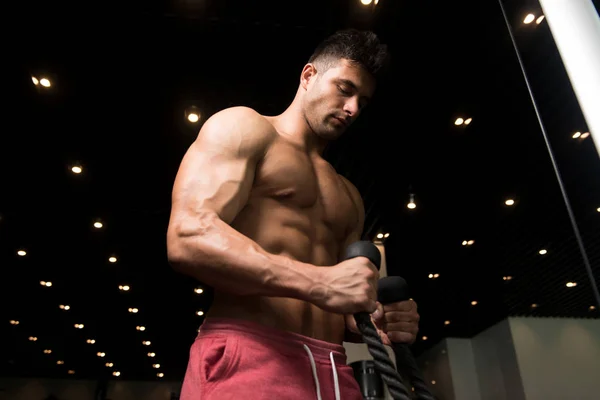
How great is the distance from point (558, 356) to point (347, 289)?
9.24 metres

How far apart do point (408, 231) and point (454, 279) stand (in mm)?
1955

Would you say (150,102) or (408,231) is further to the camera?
(408,231)

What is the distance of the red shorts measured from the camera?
899mm

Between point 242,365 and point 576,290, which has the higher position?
point 576,290

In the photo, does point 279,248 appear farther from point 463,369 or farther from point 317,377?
point 463,369

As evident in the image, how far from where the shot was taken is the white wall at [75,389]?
13203 millimetres

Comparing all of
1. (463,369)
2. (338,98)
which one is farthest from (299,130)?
(463,369)

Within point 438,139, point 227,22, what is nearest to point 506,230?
point 438,139

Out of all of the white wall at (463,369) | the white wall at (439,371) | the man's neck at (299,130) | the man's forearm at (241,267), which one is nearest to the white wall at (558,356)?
the white wall at (463,369)

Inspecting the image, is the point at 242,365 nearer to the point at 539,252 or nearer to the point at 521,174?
the point at 521,174

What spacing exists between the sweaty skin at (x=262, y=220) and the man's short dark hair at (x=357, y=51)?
9 cm

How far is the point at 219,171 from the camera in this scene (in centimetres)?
102

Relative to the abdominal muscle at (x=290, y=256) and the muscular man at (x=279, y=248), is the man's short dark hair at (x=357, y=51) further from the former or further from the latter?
the abdominal muscle at (x=290, y=256)

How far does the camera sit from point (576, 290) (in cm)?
771
